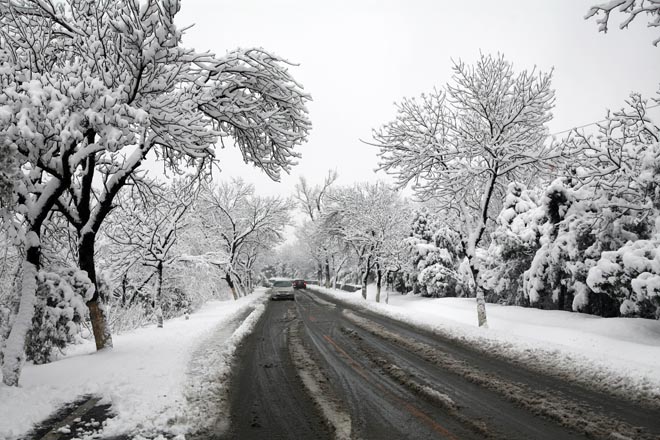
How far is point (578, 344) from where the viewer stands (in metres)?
9.99

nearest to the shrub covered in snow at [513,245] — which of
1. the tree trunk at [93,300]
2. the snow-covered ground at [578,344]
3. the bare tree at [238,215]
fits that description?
the snow-covered ground at [578,344]

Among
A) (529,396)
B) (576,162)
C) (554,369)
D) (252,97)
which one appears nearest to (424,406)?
(529,396)

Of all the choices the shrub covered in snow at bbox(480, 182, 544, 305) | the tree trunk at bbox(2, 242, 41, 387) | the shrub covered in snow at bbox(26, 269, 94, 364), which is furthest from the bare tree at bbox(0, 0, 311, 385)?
the shrub covered in snow at bbox(480, 182, 544, 305)

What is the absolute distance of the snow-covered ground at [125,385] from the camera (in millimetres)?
5340

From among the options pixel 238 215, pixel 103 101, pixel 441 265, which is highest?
A: pixel 238 215

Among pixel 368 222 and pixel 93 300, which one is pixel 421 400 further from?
pixel 368 222

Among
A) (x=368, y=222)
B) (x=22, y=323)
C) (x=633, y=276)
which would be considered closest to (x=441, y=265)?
(x=368, y=222)

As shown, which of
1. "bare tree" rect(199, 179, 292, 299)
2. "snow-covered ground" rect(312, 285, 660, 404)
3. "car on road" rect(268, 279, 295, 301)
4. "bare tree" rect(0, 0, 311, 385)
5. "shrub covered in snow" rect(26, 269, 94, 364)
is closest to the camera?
"bare tree" rect(0, 0, 311, 385)

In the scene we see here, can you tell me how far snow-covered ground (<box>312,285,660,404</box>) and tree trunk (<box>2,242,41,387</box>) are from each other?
951cm

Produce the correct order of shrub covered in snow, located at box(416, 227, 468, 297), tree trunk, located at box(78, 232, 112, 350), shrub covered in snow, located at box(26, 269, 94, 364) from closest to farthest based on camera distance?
shrub covered in snow, located at box(26, 269, 94, 364), tree trunk, located at box(78, 232, 112, 350), shrub covered in snow, located at box(416, 227, 468, 297)

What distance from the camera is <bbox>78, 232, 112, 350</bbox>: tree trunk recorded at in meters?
8.87

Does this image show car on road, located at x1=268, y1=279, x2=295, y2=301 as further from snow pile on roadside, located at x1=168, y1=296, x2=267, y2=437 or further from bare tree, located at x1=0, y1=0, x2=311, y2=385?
bare tree, located at x1=0, y1=0, x2=311, y2=385

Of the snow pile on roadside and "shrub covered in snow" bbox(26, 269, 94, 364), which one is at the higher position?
"shrub covered in snow" bbox(26, 269, 94, 364)

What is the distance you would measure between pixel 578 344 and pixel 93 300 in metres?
11.8
